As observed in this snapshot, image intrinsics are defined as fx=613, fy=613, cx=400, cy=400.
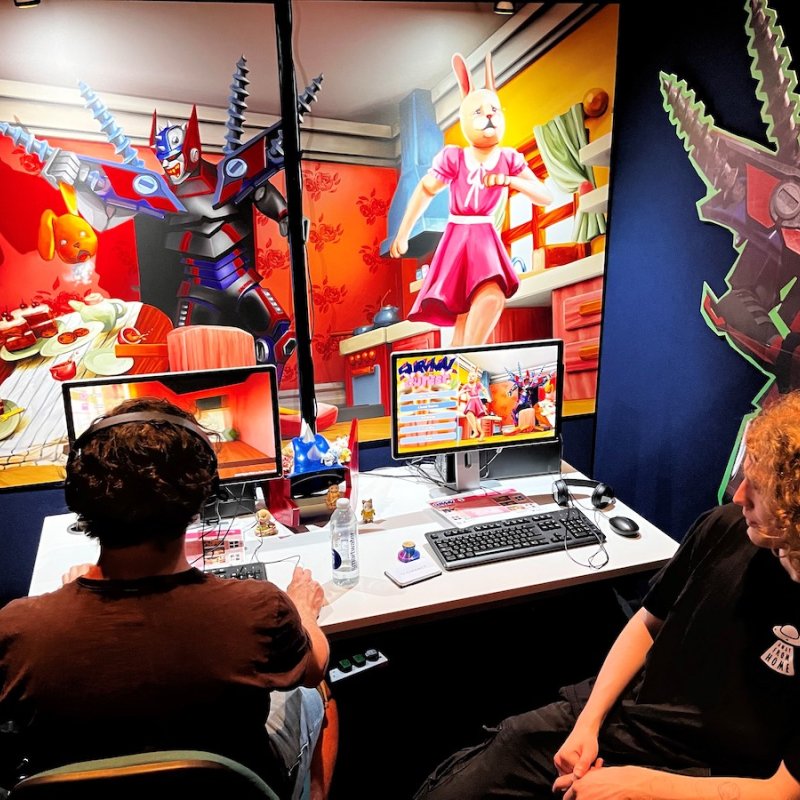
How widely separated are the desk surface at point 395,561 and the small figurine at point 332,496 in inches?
3.0

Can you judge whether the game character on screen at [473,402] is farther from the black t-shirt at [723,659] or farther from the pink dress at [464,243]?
the black t-shirt at [723,659]

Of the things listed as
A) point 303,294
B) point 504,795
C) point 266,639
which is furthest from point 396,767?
point 303,294

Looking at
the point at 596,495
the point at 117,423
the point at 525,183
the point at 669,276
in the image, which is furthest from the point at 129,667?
the point at 525,183

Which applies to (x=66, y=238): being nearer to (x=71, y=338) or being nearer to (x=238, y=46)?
(x=71, y=338)

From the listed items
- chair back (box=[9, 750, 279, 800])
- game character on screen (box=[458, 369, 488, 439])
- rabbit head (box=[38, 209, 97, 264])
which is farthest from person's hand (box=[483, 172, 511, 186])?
chair back (box=[9, 750, 279, 800])

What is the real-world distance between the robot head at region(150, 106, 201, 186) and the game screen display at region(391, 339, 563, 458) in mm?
1053

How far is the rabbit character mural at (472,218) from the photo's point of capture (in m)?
2.46

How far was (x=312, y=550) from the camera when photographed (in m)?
1.78

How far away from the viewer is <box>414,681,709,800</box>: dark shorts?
128 centimetres

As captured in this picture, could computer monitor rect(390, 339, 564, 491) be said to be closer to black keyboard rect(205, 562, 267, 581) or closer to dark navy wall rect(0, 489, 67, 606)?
black keyboard rect(205, 562, 267, 581)

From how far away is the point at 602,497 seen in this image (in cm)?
203

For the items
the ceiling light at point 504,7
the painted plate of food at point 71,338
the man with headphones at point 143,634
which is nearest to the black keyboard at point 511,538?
the man with headphones at point 143,634

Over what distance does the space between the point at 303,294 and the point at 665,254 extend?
139 cm

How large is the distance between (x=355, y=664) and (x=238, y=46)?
213 cm
